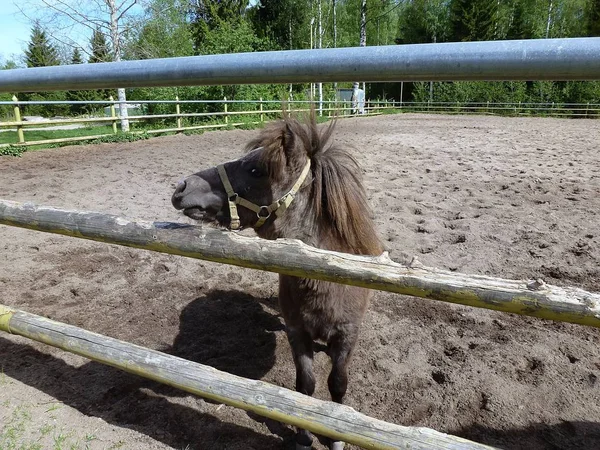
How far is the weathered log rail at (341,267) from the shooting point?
1159 millimetres

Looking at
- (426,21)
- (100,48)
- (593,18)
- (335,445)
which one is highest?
(426,21)

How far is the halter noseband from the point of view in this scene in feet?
7.07

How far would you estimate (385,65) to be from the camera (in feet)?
3.38

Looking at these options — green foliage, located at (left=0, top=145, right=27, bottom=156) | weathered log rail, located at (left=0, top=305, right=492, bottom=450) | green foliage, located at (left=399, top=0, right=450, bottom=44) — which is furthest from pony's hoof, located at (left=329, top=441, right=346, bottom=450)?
green foliage, located at (left=399, top=0, right=450, bottom=44)

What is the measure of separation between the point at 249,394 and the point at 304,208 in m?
1.05

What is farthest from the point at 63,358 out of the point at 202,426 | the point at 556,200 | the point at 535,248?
the point at 556,200

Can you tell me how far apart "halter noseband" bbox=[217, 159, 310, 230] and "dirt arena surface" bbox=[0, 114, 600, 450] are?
3.33ft

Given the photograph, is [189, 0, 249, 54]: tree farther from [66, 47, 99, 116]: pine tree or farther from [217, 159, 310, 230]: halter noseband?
[217, 159, 310, 230]: halter noseband

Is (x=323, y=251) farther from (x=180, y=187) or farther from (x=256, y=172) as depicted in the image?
(x=180, y=187)

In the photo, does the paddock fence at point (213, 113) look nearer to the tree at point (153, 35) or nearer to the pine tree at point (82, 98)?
the pine tree at point (82, 98)

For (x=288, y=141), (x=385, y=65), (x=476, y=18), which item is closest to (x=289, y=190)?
(x=288, y=141)

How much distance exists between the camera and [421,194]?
20.6 ft

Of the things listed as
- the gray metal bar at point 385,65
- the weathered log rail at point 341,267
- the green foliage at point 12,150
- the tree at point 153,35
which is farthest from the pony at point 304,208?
the tree at point 153,35

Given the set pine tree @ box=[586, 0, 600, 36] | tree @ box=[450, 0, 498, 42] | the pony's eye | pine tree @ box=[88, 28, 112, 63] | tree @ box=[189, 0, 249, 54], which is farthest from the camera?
tree @ box=[450, 0, 498, 42]
